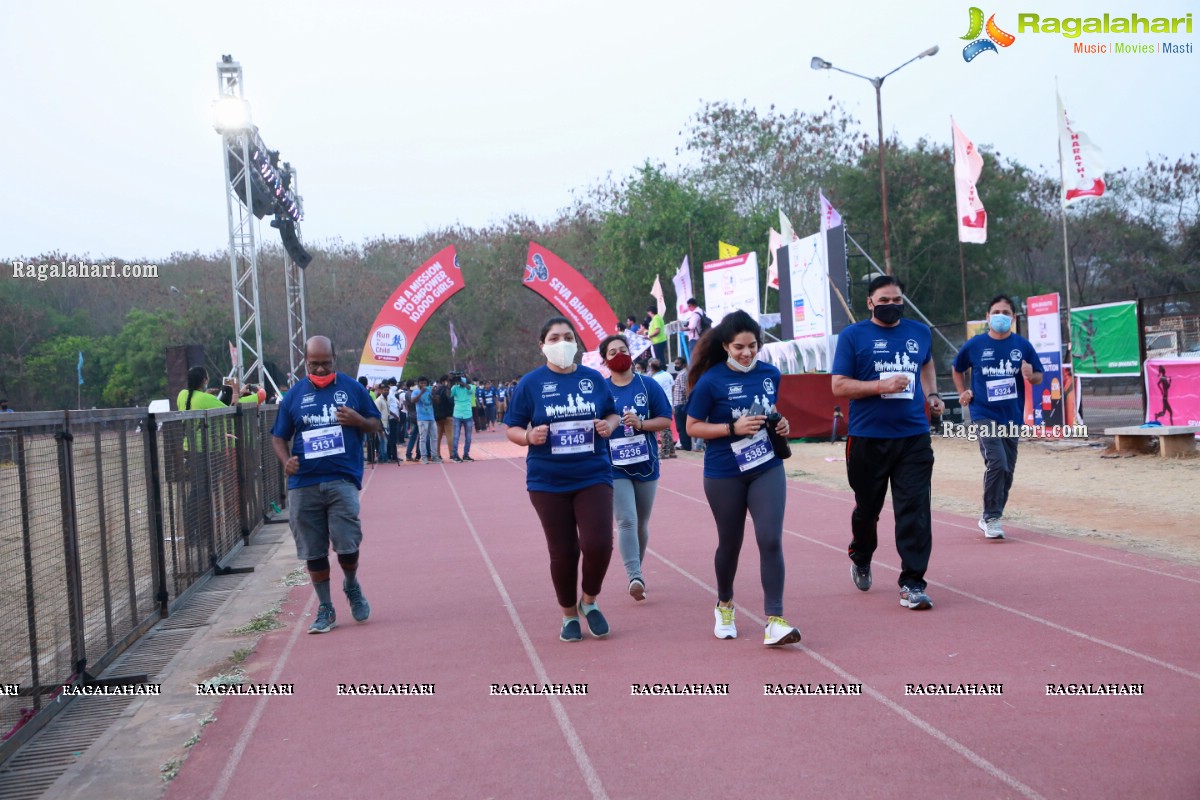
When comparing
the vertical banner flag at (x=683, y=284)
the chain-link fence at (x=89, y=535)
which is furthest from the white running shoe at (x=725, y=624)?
the vertical banner flag at (x=683, y=284)

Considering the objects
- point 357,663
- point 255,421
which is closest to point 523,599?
point 357,663

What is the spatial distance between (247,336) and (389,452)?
109 feet

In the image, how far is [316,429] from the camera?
289 inches

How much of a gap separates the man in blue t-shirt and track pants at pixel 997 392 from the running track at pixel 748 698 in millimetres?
525

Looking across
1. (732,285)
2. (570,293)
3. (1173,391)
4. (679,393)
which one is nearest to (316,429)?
(679,393)

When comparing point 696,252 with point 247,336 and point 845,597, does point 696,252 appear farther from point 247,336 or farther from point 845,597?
point 845,597

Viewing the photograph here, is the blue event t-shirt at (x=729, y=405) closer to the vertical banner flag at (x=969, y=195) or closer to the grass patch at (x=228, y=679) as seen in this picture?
the grass patch at (x=228, y=679)

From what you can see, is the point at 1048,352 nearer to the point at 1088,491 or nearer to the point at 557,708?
the point at 1088,491

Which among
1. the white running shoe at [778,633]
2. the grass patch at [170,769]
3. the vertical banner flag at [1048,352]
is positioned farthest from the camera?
the vertical banner flag at [1048,352]

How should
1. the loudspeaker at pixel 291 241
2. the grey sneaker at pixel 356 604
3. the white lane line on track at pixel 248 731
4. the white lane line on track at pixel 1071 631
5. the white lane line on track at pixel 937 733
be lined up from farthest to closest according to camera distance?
the loudspeaker at pixel 291 241
the grey sneaker at pixel 356 604
the white lane line on track at pixel 1071 631
the white lane line on track at pixel 248 731
the white lane line on track at pixel 937 733

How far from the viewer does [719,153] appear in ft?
166

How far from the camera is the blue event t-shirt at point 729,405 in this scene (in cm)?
623

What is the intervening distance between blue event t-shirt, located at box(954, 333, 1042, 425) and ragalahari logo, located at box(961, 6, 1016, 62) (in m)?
19.4

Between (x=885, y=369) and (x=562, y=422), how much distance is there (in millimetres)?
2156
